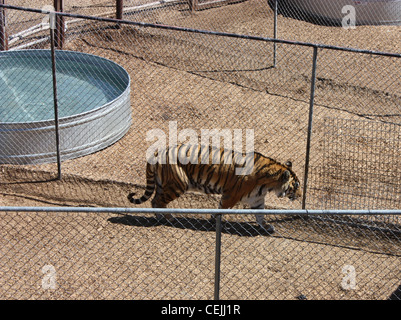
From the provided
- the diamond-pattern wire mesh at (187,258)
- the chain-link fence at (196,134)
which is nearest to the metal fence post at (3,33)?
the chain-link fence at (196,134)

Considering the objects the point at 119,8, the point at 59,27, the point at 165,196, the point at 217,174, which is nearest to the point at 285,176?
the point at 217,174

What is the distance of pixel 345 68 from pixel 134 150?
193 inches

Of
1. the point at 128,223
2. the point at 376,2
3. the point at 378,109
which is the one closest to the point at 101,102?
the point at 128,223

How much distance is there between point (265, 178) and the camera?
7.70 m

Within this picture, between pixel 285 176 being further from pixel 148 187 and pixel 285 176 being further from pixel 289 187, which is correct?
pixel 148 187

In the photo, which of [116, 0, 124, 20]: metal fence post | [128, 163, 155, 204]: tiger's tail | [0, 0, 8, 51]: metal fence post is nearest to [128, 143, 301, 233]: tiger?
[128, 163, 155, 204]: tiger's tail

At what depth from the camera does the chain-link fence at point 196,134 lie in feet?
22.5

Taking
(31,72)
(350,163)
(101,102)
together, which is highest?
(31,72)

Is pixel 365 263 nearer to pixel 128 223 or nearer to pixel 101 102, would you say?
pixel 128 223

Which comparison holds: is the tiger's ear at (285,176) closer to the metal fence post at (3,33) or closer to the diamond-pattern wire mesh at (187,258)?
the diamond-pattern wire mesh at (187,258)

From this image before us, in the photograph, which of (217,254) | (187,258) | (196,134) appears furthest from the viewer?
(196,134)

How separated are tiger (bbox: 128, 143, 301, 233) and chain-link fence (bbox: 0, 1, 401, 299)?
378 millimetres

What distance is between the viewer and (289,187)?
7852 mm

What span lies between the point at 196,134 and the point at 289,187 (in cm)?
252
